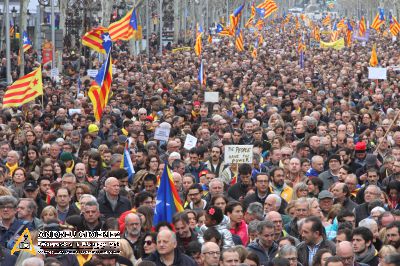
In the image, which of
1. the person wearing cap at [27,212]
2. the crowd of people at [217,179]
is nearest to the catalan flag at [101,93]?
the crowd of people at [217,179]

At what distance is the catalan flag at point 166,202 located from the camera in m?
12.1

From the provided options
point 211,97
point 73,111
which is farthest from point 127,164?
point 211,97

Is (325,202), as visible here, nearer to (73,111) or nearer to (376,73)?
(73,111)

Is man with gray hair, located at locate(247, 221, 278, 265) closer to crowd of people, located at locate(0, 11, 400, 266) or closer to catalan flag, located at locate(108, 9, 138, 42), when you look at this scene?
crowd of people, located at locate(0, 11, 400, 266)

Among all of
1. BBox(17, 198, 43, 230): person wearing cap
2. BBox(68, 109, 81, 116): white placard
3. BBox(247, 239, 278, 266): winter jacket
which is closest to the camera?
BBox(247, 239, 278, 266): winter jacket

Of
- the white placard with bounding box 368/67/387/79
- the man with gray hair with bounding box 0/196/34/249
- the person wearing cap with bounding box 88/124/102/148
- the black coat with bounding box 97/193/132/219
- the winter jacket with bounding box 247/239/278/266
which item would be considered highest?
the man with gray hair with bounding box 0/196/34/249

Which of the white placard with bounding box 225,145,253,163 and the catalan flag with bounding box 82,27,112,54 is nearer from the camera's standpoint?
the white placard with bounding box 225,145,253,163

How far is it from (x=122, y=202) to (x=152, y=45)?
172 ft

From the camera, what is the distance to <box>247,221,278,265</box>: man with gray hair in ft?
36.2

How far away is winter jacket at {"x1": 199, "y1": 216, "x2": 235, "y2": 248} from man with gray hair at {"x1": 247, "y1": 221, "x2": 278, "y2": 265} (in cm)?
30

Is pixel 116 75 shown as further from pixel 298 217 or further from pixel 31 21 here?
pixel 31 21

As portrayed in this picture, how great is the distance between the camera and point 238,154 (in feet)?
52.3

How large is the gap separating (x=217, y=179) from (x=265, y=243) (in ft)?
9.31

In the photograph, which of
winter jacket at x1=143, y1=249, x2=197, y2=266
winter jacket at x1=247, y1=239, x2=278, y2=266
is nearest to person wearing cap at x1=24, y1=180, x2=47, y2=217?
winter jacket at x1=247, y1=239, x2=278, y2=266
